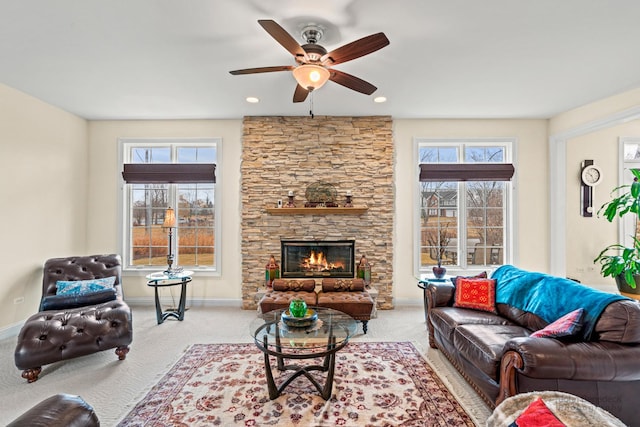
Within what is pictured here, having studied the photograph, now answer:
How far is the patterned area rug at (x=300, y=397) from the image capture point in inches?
84.9

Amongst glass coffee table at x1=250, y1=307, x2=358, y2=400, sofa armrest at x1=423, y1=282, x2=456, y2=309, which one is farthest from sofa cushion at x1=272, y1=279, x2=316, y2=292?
sofa armrest at x1=423, y1=282, x2=456, y2=309

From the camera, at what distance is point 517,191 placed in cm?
491

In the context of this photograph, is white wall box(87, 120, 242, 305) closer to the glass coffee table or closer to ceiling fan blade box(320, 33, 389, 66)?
the glass coffee table

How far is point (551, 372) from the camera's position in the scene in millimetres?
1843

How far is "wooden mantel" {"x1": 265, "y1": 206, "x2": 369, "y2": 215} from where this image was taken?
462 cm

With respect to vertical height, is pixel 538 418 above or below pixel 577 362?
above

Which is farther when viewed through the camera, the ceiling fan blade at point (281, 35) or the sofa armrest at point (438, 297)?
the sofa armrest at point (438, 297)

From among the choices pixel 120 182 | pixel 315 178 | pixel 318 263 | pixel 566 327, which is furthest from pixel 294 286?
pixel 120 182

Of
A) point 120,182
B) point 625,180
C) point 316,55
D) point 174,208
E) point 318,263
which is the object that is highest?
point 316,55

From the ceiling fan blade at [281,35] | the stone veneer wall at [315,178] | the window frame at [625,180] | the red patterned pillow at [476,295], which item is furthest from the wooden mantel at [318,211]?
the window frame at [625,180]

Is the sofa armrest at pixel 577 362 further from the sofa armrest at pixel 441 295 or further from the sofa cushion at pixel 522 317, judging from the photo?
the sofa armrest at pixel 441 295

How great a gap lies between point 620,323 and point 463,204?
318cm

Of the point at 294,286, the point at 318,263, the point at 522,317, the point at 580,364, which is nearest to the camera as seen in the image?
the point at 580,364

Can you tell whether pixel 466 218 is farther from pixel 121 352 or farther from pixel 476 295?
pixel 121 352
